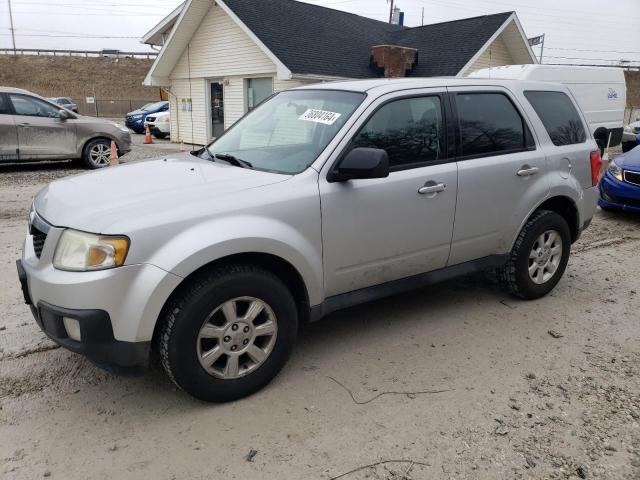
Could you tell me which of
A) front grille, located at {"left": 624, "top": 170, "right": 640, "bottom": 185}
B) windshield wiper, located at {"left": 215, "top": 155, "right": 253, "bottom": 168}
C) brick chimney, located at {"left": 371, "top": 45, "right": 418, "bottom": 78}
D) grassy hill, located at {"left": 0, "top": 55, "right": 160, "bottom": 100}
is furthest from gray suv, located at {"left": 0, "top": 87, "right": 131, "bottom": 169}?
grassy hill, located at {"left": 0, "top": 55, "right": 160, "bottom": 100}

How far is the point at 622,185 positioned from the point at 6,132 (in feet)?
36.4

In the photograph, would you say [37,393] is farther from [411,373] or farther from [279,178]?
[411,373]

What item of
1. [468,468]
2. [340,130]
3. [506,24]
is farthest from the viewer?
[506,24]

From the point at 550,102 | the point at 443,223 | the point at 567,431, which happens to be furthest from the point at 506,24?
the point at 567,431

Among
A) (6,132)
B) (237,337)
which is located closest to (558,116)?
(237,337)

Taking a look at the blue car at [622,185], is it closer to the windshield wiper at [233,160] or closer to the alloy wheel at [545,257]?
the alloy wheel at [545,257]

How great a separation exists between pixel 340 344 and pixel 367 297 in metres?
0.49

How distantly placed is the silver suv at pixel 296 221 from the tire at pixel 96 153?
342 inches

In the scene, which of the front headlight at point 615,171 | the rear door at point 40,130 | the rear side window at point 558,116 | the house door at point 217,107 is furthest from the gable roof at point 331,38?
the rear side window at point 558,116

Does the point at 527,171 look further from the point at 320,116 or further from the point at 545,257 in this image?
the point at 320,116

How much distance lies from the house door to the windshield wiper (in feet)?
51.4

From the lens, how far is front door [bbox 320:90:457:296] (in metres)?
3.40

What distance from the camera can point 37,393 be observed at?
324 centimetres

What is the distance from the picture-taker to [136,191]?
3086 millimetres
